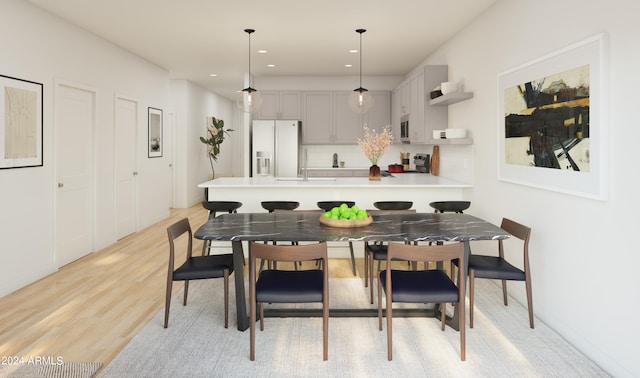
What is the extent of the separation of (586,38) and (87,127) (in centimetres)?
557

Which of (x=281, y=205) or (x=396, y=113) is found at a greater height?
(x=396, y=113)

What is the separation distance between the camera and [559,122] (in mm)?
3338

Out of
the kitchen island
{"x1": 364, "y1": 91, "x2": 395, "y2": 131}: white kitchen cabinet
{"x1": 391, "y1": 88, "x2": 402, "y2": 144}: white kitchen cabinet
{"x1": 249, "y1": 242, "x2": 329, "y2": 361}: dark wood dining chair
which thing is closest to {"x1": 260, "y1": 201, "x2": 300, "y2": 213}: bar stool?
the kitchen island

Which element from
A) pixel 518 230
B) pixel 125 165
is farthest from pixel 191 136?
pixel 518 230

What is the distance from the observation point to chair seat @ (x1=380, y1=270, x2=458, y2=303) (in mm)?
2871

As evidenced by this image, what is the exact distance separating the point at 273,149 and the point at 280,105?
976 millimetres

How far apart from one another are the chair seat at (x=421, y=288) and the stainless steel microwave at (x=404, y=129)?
434cm

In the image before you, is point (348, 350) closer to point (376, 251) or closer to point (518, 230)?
point (376, 251)

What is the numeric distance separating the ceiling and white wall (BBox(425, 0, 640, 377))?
3.26ft

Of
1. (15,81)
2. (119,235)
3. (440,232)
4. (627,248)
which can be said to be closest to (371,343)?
(440,232)

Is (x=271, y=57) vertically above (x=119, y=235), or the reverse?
(x=271, y=57)

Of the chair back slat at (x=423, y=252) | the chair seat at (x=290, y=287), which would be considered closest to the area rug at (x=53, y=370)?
the chair seat at (x=290, y=287)

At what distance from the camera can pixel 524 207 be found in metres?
3.95

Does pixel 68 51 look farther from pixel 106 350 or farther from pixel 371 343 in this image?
pixel 371 343
